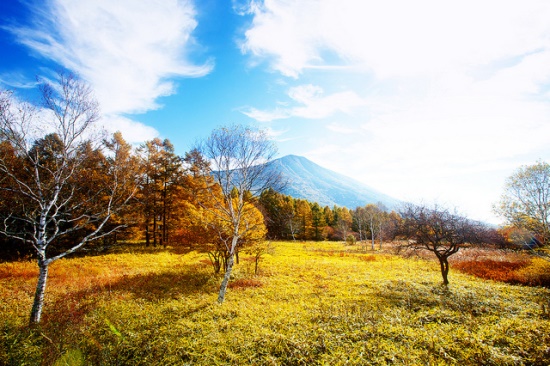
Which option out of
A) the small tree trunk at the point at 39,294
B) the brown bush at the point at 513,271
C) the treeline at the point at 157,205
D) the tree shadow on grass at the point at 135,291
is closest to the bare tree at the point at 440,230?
the treeline at the point at 157,205

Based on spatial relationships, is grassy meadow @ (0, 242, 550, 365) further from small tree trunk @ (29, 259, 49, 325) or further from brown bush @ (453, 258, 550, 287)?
brown bush @ (453, 258, 550, 287)

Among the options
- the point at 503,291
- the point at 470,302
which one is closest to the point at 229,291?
the point at 470,302

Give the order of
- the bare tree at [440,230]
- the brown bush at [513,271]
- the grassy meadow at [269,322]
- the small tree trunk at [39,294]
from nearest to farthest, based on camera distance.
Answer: the grassy meadow at [269,322]
the small tree trunk at [39,294]
the bare tree at [440,230]
the brown bush at [513,271]

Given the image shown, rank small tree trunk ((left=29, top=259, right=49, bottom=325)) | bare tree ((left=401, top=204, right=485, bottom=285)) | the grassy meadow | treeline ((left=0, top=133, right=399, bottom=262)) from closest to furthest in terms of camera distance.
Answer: the grassy meadow, small tree trunk ((left=29, top=259, right=49, bottom=325)), treeline ((left=0, top=133, right=399, bottom=262)), bare tree ((left=401, top=204, right=485, bottom=285))

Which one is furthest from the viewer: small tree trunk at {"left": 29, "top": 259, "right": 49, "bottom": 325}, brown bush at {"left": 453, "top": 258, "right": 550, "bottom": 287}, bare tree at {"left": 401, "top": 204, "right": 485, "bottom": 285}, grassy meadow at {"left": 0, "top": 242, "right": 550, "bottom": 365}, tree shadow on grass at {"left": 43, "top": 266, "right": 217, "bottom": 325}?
brown bush at {"left": 453, "top": 258, "right": 550, "bottom": 287}

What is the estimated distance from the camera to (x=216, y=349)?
7348 millimetres

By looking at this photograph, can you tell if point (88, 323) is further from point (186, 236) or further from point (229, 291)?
point (186, 236)

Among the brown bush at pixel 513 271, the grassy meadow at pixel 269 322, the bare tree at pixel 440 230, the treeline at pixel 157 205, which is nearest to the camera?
the grassy meadow at pixel 269 322

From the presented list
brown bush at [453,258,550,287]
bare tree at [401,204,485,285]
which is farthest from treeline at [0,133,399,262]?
brown bush at [453,258,550,287]

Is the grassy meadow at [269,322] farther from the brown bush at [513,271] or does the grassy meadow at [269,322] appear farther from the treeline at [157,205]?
the treeline at [157,205]

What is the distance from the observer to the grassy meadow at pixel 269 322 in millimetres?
6992

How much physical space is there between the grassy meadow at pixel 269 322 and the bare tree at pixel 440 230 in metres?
2.65

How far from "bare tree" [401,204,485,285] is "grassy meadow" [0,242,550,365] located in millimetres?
2652

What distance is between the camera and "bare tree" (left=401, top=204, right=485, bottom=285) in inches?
627
